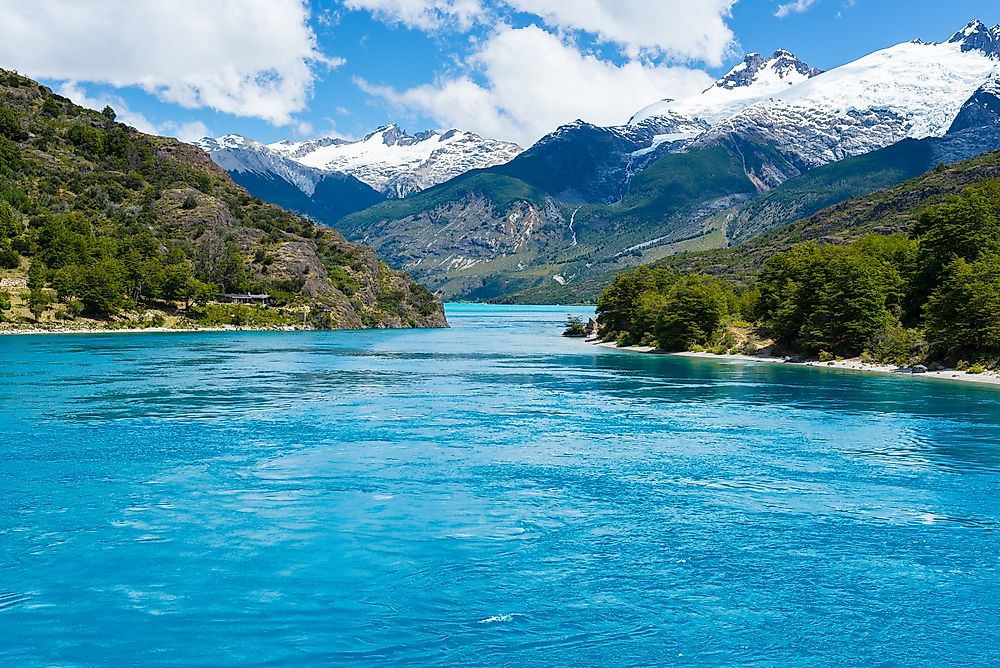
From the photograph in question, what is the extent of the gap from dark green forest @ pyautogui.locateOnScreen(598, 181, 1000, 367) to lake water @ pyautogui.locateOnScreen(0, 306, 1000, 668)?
1203 inches

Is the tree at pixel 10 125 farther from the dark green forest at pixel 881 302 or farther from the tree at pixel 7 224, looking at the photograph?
the dark green forest at pixel 881 302

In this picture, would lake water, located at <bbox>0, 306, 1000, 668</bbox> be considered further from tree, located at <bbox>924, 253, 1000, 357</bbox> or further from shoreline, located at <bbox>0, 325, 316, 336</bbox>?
shoreline, located at <bbox>0, 325, 316, 336</bbox>

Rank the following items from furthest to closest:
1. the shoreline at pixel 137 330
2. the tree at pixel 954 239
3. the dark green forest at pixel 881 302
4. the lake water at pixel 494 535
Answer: the shoreline at pixel 137 330 < the tree at pixel 954 239 < the dark green forest at pixel 881 302 < the lake water at pixel 494 535

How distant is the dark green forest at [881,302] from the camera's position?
80938mm

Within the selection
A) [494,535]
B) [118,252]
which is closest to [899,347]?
[494,535]

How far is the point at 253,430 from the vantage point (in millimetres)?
43781


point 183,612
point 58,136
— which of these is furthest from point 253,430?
point 58,136

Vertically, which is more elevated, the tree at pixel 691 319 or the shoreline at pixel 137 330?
the tree at pixel 691 319

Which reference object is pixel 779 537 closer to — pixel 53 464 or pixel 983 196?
pixel 53 464

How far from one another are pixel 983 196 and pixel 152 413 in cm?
9803

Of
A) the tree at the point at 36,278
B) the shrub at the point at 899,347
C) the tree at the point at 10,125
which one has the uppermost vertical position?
the tree at the point at 10,125

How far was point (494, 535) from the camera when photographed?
82.1ft

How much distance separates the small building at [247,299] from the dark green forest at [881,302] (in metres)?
88.2

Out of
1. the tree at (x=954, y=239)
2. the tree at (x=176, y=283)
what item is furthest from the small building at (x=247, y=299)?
the tree at (x=954, y=239)
